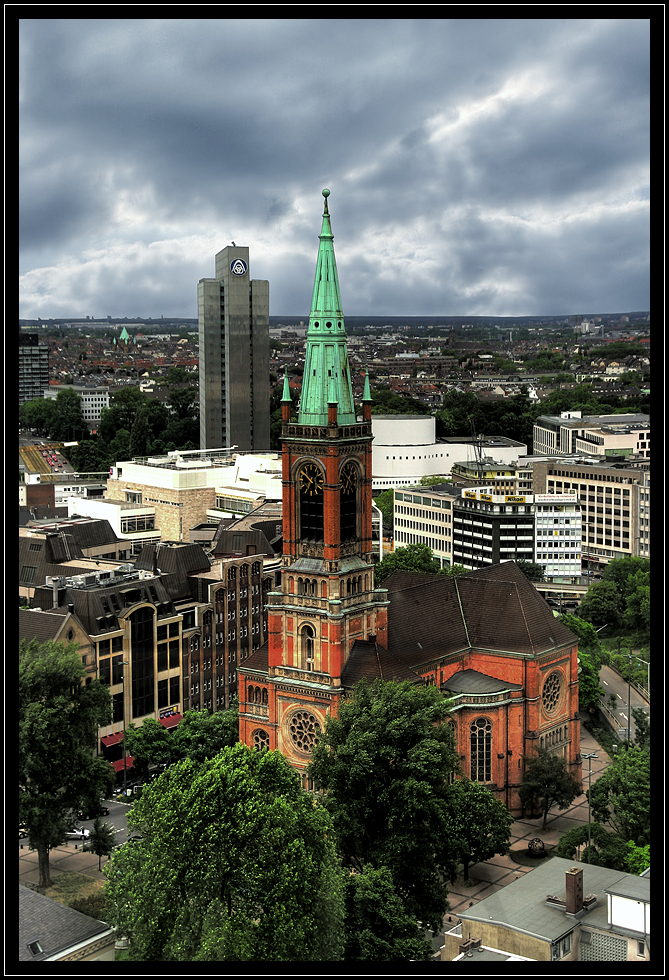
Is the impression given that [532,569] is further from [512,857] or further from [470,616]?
[512,857]

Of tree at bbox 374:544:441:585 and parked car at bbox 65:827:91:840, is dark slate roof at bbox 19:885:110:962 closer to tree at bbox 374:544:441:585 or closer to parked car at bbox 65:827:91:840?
parked car at bbox 65:827:91:840

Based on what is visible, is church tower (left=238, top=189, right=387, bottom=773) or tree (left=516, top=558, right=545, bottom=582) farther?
tree (left=516, top=558, right=545, bottom=582)

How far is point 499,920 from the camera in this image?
167 ft

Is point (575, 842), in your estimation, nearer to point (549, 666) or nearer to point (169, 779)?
point (549, 666)

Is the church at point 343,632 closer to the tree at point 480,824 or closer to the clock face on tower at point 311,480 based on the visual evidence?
the clock face on tower at point 311,480

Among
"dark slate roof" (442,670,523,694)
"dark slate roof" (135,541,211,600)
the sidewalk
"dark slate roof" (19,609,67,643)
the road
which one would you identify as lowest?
the sidewalk

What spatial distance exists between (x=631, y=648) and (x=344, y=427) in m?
60.3

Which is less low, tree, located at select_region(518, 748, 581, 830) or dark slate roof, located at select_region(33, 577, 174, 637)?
A: dark slate roof, located at select_region(33, 577, 174, 637)

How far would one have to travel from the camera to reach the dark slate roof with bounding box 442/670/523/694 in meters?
83.4

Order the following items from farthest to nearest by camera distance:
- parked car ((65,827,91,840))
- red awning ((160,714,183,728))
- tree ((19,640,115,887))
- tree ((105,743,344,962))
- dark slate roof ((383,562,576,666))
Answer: red awning ((160,714,183,728)), dark slate roof ((383,562,576,666)), parked car ((65,827,91,840)), tree ((19,640,115,887)), tree ((105,743,344,962))

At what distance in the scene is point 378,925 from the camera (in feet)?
178

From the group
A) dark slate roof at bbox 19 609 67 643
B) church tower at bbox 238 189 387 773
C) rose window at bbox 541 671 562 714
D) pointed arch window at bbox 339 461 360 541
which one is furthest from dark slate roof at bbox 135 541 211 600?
rose window at bbox 541 671 562 714

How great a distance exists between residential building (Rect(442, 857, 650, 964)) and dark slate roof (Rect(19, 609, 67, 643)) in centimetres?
4627
